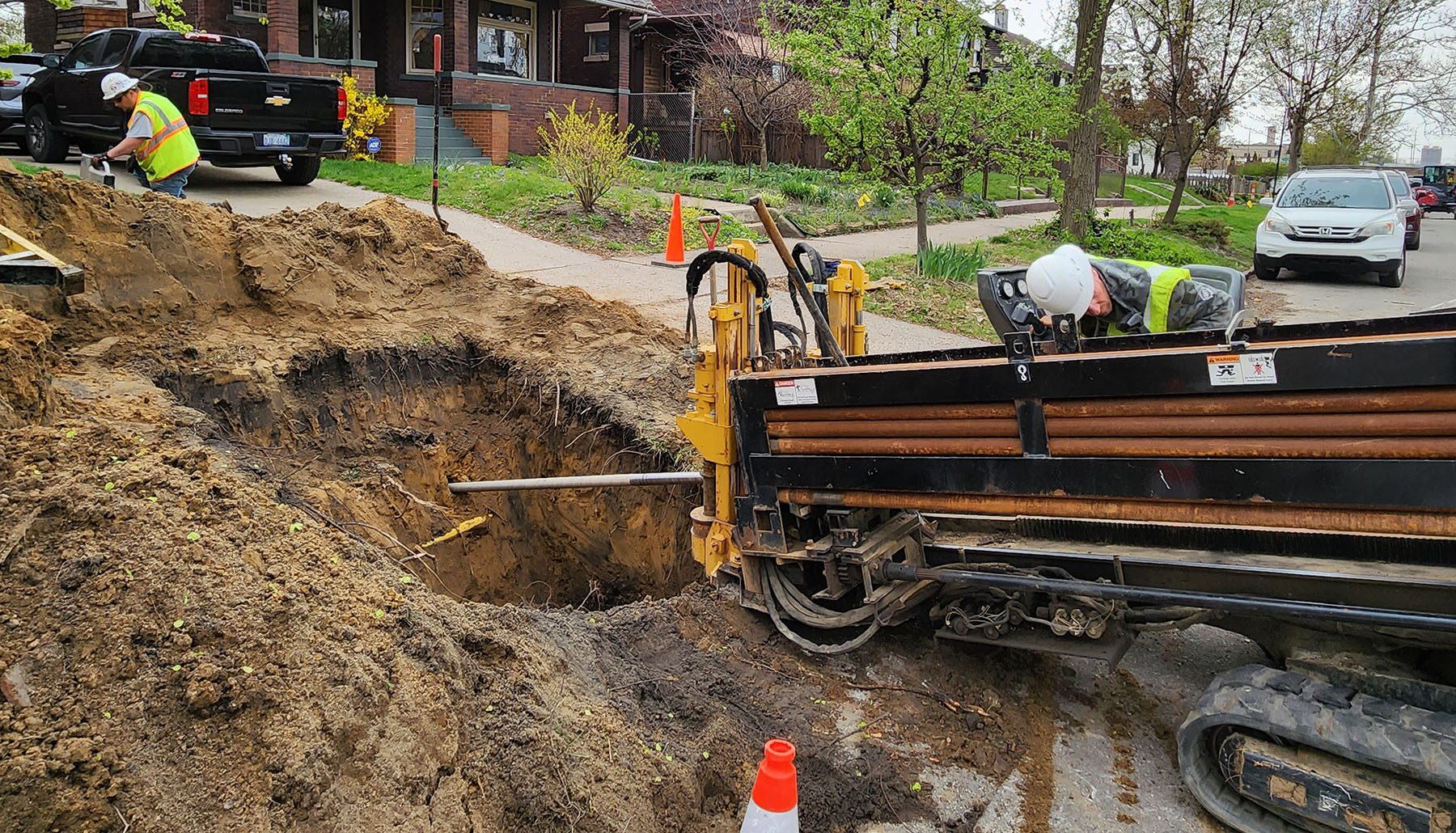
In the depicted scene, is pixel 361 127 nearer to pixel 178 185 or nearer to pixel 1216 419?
pixel 178 185

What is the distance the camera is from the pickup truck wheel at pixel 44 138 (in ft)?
45.0

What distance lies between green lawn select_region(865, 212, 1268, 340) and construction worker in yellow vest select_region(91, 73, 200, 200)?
6.25 m

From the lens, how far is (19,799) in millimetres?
2707

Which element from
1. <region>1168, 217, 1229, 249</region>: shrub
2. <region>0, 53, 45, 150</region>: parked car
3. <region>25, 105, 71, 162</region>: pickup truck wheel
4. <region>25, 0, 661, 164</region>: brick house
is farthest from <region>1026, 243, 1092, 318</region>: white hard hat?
<region>1168, 217, 1229, 249</region>: shrub

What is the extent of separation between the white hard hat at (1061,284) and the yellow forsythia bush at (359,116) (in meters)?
15.5

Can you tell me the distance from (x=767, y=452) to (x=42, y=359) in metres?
3.26

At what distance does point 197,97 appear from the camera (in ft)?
40.9

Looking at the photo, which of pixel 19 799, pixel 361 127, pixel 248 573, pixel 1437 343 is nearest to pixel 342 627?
pixel 248 573

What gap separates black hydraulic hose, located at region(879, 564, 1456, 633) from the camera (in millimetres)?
3363

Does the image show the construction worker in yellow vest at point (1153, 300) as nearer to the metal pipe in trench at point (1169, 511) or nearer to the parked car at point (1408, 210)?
the metal pipe in trench at point (1169, 511)

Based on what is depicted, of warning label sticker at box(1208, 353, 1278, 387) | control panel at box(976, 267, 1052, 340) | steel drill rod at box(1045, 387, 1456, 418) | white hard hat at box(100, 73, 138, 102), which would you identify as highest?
white hard hat at box(100, 73, 138, 102)

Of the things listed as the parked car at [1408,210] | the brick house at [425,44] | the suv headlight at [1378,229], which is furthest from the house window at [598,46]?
the parked car at [1408,210]

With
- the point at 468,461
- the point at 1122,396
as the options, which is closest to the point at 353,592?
the point at 1122,396

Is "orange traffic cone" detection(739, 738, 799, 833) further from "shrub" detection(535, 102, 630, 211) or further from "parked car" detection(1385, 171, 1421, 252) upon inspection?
"parked car" detection(1385, 171, 1421, 252)
